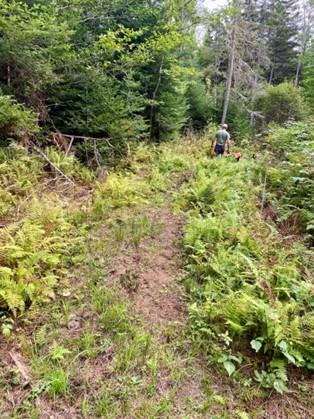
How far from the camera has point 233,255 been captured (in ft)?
12.6

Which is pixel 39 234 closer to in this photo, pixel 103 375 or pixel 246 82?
pixel 103 375

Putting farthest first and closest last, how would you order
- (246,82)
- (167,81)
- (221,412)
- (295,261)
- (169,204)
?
(246,82) < (167,81) < (169,204) < (295,261) < (221,412)

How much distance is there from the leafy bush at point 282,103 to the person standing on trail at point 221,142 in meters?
9.79

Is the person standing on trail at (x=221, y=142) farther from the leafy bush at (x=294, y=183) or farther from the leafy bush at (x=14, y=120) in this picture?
the leafy bush at (x=14, y=120)

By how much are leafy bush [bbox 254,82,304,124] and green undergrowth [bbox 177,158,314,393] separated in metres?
15.1

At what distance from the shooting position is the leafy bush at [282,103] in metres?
17.4

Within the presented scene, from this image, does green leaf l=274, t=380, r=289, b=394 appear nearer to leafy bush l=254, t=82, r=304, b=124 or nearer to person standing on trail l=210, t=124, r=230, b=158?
person standing on trail l=210, t=124, r=230, b=158

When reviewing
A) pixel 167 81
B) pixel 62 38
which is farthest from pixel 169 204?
pixel 167 81

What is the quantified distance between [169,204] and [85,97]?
4.01 meters

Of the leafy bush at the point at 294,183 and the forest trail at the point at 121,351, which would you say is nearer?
the forest trail at the point at 121,351

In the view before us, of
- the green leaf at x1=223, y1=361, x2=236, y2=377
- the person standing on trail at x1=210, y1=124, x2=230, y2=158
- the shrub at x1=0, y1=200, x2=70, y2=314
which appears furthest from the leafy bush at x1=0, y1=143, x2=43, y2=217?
the person standing on trail at x1=210, y1=124, x2=230, y2=158

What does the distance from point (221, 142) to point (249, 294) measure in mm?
7525

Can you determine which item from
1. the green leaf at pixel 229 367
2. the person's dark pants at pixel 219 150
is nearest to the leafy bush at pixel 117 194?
the green leaf at pixel 229 367

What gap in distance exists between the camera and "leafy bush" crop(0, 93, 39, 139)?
550 cm
